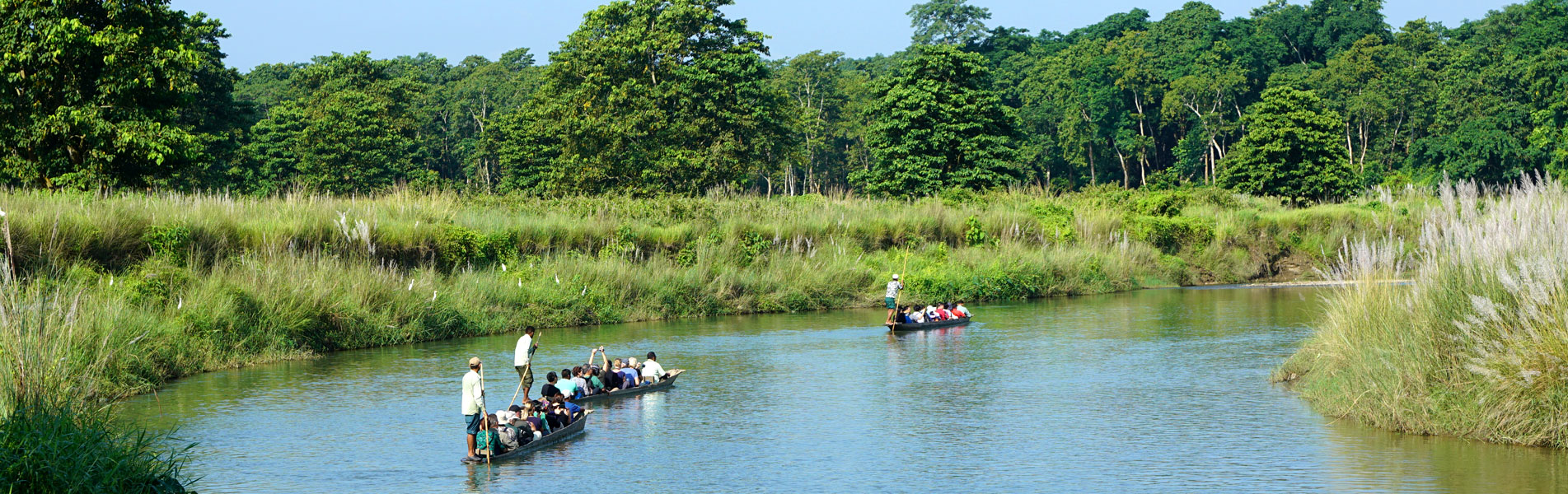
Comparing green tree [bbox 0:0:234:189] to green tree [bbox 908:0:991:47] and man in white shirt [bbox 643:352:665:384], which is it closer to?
man in white shirt [bbox 643:352:665:384]

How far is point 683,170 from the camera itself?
5319 cm

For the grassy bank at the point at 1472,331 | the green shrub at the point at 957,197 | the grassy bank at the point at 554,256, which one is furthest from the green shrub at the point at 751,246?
the grassy bank at the point at 1472,331

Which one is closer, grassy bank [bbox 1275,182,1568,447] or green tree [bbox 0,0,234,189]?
grassy bank [bbox 1275,182,1568,447]

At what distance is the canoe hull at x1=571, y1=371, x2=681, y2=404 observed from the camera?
1766 centimetres

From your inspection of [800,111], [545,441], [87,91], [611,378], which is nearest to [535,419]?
[545,441]

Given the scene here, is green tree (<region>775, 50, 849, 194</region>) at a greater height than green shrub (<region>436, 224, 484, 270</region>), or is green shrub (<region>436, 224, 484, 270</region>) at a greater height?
green tree (<region>775, 50, 849, 194</region>)

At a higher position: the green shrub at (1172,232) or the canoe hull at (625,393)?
the green shrub at (1172,232)

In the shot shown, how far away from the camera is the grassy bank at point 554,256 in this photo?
67.6 feet

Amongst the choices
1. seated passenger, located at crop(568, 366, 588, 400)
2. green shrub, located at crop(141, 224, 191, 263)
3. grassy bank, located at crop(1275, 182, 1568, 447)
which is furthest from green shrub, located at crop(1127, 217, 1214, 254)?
green shrub, located at crop(141, 224, 191, 263)

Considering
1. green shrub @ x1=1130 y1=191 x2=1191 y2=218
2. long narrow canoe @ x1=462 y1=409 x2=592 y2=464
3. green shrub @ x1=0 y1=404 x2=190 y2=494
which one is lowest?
long narrow canoe @ x1=462 y1=409 x2=592 y2=464

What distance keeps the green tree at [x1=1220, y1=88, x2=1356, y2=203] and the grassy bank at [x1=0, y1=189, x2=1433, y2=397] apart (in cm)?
413

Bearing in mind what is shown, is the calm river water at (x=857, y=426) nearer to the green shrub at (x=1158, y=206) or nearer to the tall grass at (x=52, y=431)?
the tall grass at (x=52, y=431)

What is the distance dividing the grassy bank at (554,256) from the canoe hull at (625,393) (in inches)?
217

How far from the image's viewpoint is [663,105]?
54438mm
